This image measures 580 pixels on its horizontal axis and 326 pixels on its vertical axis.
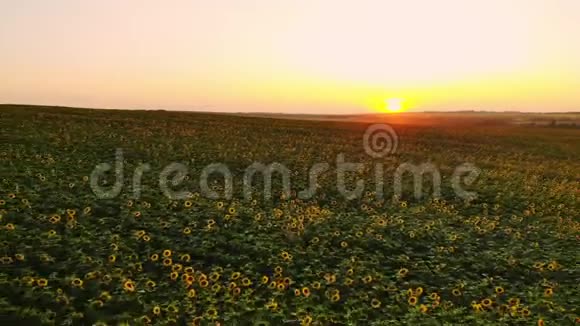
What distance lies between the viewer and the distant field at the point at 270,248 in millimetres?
10758

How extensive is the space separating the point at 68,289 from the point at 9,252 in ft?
8.08

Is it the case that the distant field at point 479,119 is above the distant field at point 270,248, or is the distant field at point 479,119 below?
above

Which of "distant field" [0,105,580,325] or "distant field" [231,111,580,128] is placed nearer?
"distant field" [0,105,580,325]

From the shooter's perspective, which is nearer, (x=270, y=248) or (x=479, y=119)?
(x=270, y=248)

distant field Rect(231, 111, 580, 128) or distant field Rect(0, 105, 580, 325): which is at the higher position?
distant field Rect(231, 111, 580, 128)

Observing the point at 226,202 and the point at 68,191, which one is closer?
the point at 68,191

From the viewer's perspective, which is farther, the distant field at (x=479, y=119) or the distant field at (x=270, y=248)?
the distant field at (x=479, y=119)

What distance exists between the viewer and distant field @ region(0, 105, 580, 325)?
1076 cm

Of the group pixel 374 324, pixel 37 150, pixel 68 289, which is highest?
pixel 37 150

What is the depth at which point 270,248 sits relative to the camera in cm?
1430

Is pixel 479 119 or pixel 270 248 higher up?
pixel 479 119

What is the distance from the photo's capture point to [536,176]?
30.9 meters

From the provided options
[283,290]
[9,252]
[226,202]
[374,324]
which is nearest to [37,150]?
[226,202]

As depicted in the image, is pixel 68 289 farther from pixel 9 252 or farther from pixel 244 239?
pixel 244 239
